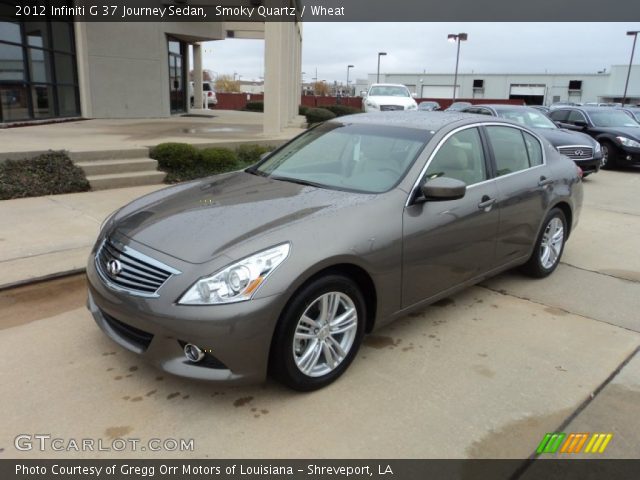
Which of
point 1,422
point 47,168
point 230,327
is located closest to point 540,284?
point 230,327

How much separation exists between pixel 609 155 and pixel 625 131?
730 millimetres

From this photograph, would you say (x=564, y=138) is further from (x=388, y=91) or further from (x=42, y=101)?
(x=42, y=101)

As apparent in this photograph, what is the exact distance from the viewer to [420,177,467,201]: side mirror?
3383 millimetres

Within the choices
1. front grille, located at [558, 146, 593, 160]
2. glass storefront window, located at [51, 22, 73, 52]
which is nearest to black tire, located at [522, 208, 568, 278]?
front grille, located at [558, 146, 593, 160]

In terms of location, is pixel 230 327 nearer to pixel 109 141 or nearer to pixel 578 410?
pixel 578 410

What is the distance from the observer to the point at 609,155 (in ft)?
44.2

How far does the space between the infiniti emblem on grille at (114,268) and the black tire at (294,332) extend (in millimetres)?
994

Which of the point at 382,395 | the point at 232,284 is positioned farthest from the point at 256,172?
the point at 382,395

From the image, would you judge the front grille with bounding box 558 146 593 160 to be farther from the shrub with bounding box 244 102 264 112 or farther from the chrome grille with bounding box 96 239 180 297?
the shrub with bounding box 244 102 264 112

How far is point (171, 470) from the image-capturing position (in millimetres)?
→ 2410

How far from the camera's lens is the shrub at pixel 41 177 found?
23.1 ft

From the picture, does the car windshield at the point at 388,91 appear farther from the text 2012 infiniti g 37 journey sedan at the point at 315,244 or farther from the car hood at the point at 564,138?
the text 2012 infiniti g 37 journey sedan at the point at 315,244

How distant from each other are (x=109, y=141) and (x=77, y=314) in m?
6.61

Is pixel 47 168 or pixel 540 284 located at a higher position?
pixel 47 168
